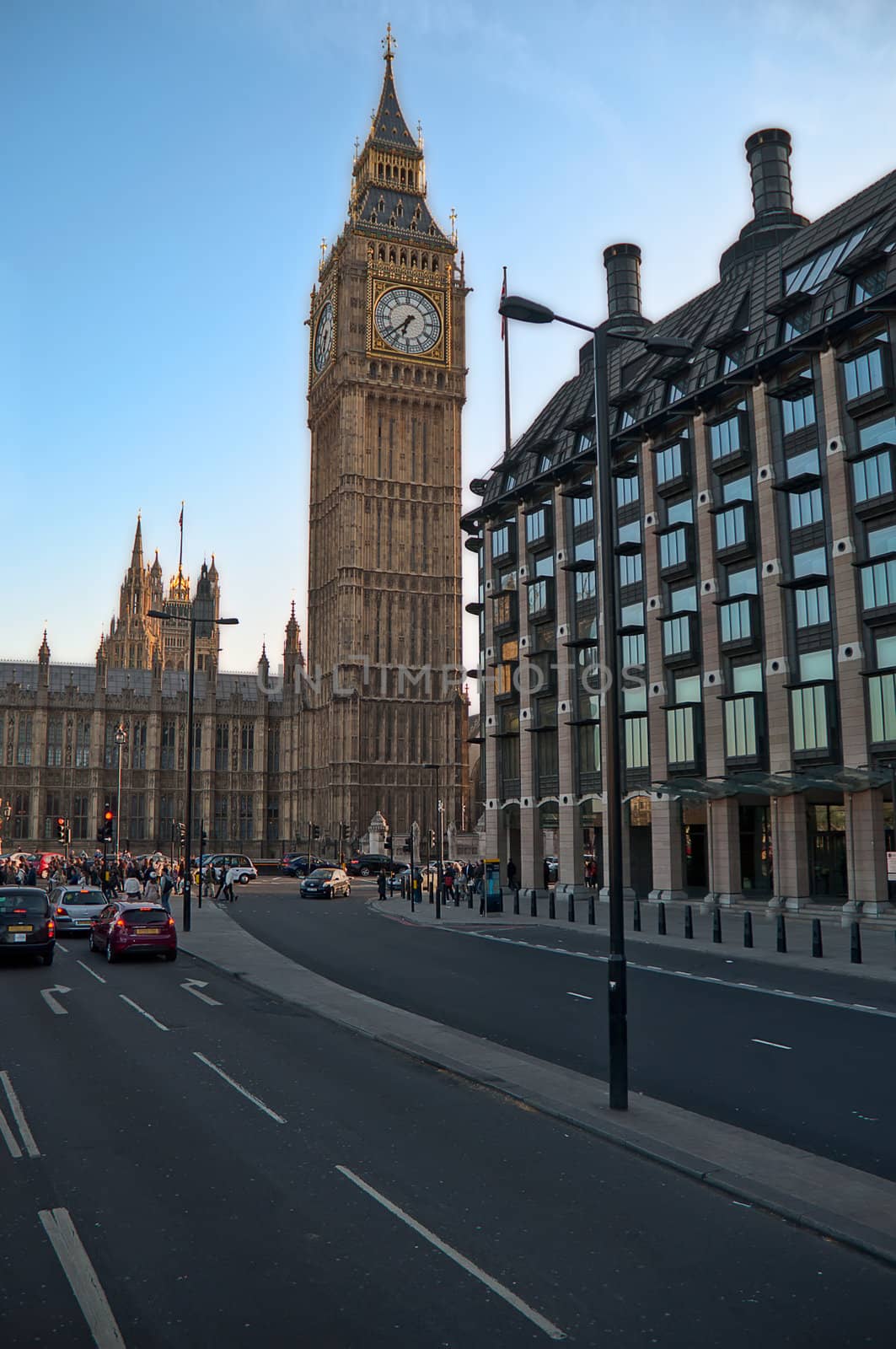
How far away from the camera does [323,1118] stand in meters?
10.6

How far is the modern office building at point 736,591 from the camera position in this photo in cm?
3500

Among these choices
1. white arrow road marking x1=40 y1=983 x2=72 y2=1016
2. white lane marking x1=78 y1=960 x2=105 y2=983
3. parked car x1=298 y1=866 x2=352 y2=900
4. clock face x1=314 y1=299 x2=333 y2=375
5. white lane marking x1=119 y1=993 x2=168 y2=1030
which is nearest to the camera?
white lane marking x1=119 y1=993 x2=168 y2=1030

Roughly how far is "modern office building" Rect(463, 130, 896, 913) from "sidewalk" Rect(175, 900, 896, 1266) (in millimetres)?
21177

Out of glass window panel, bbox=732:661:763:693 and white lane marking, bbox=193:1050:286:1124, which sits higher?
glass window panel, bbox=732:661:763:693

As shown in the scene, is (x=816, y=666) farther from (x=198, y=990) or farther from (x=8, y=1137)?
(x=8, y=1137)

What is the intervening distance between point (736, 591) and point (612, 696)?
31.2 meters

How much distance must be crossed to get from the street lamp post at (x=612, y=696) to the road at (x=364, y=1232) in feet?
3.44

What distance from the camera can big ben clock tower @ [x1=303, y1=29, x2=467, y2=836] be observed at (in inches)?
3561

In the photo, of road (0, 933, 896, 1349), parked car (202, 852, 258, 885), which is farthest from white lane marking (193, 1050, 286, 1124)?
parked car (202, 852, 258, 885)

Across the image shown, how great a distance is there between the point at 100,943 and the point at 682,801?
84.9 ft

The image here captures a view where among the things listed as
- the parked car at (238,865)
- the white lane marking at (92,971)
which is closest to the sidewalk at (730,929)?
the white lane marking at (92,971)

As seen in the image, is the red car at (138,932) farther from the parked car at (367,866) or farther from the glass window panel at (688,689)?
the parked car at (367,866)

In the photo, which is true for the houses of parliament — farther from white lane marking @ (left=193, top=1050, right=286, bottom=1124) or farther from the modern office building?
white lane marking @ (left=193, top=1050, right=286, bottom=1124)

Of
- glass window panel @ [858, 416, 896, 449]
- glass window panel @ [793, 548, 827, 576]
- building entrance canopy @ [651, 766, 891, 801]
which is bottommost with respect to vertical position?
building entrance canopy @ [651, 766, 891, 801]
